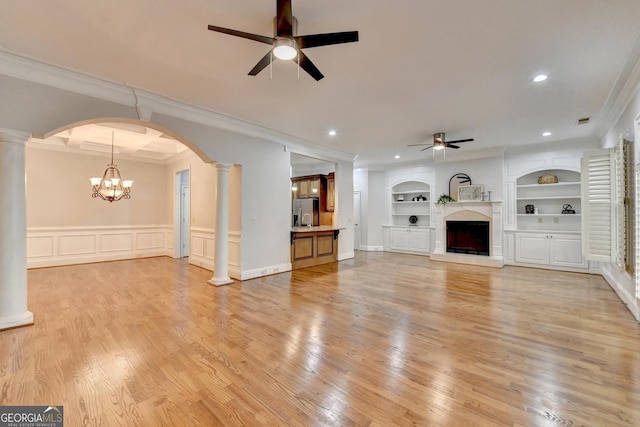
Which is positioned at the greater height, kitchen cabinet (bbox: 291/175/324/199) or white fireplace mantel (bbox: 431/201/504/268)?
kitchen cabinet (bbox: 291/175/324/199)

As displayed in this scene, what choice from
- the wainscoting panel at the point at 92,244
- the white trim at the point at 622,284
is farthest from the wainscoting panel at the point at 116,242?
the white trim at the point at 622,284

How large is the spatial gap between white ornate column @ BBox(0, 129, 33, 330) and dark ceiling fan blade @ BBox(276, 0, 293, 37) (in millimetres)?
3059

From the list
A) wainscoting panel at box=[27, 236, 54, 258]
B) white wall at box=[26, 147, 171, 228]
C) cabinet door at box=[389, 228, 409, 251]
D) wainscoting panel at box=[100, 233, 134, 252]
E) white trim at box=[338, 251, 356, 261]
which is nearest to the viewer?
wainscoting panel at box=[27, 236, 54, 258]

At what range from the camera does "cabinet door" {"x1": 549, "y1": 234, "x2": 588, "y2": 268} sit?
5.96m

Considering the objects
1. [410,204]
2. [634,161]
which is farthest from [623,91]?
[410,204]

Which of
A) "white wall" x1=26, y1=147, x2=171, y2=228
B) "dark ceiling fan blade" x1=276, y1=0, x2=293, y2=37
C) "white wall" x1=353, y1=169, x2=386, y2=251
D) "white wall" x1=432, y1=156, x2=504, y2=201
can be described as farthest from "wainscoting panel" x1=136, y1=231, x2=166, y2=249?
"white wall" x1=432, y1=156, x2=504, y2=201

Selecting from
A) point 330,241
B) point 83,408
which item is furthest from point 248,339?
point 330,241

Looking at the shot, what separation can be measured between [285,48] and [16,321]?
3944 millimetres

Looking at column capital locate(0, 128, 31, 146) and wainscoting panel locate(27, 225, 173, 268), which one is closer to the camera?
column capital locate(0, 128, 31, 146)

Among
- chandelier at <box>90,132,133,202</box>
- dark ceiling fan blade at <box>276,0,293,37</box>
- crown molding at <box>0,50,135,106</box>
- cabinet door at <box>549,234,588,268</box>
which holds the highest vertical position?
crown molding at <box>0,50,135,106</box>

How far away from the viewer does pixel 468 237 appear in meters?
7.40

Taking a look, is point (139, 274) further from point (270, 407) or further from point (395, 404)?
point (395, 404)

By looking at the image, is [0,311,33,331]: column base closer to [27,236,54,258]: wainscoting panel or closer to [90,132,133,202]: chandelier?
[90,132,133,202]: chandelier

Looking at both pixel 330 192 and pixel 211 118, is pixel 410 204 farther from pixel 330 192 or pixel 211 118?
pixel 211 118
